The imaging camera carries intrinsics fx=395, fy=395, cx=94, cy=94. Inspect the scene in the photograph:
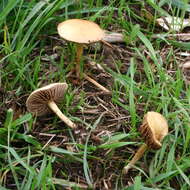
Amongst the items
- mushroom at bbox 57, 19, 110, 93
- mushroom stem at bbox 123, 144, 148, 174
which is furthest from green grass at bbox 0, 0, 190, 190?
mushroom at bbox 57, 19, 110, 93

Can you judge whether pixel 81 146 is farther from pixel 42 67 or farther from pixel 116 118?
pixel 42 67

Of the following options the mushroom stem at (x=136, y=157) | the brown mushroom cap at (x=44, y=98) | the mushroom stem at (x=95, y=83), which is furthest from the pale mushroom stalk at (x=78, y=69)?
the mushroom stem at (x=136, y=157)

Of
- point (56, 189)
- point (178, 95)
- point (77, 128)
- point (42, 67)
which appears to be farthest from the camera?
point (42, 67)

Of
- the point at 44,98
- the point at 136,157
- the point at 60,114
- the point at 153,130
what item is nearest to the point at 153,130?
the point at 153,130

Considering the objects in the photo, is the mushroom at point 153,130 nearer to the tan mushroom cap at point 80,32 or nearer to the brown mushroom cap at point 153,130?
the brown mushroom cap at point 153,130

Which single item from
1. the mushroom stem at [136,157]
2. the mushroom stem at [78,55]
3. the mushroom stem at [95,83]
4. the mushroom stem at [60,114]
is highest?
the mushroom stem at [78,55]

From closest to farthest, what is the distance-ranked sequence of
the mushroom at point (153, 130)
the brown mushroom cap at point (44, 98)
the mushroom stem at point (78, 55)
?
the mushroom at point (153, 130)
the brown mushroom cap at point (44, 98)
the mushroom stem at point (78, 55)

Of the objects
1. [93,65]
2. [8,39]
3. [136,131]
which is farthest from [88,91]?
[8,39]
